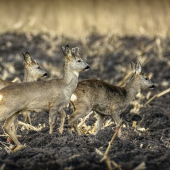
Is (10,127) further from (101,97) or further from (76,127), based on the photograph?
(101,97)

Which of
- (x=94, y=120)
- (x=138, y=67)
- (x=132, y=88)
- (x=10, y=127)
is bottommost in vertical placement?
(x=94, y=120)

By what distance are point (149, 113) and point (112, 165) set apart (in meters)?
4.90

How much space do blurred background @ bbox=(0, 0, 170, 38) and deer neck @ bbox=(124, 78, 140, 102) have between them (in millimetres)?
8522

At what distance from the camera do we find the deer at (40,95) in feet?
26.1

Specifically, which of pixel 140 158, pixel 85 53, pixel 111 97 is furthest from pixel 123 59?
pixel 140 158

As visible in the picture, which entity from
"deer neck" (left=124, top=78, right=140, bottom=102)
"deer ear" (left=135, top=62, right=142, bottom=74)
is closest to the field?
"deer neck" (left=124, top=78, right=140, bottom=102)

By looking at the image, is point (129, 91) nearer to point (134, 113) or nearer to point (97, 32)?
point (134, 113)

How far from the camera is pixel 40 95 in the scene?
841 cm

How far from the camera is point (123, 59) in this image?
17.0 meters

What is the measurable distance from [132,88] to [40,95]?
2.73 m

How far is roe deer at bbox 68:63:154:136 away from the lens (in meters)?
8.96

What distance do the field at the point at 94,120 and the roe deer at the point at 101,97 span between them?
0.34m

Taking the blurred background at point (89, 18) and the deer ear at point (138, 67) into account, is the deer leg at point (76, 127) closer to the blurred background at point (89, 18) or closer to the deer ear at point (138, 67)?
the deer ear at point (138, 67)

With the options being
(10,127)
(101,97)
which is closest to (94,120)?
(101,97)
